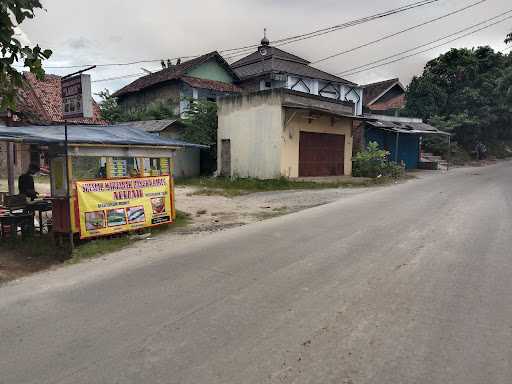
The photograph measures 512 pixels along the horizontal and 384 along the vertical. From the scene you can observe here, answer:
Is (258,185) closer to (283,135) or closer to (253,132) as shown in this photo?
(283,135)

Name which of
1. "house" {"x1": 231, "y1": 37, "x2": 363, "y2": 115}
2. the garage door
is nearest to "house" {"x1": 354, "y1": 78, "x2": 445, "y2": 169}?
the garage door

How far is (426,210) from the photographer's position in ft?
34.6

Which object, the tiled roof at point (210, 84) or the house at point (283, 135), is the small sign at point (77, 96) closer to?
the house at point (283, 135)

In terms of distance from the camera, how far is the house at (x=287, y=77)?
32.8m

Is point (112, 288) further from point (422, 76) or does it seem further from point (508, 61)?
point (508, 61)

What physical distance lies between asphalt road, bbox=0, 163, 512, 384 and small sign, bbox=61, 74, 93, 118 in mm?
5131

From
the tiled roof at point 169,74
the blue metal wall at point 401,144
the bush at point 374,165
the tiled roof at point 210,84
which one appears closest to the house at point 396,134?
the blue metal wall at point 401,144

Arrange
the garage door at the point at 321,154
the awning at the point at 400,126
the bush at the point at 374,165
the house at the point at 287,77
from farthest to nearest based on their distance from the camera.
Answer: the house at the point at 287,77, the awning at the point at 400,126, the bush at the point at 374,165, the garage door at the point at 321,154

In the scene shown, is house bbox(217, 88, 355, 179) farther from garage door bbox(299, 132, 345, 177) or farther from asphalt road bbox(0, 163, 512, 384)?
asphalt road bbox(0, 163, 512, 384)

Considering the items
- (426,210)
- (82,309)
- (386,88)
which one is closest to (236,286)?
(82,309)

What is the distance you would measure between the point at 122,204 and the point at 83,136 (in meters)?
1.58

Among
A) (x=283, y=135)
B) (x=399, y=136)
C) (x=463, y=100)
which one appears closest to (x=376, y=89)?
(x=463, y=100)

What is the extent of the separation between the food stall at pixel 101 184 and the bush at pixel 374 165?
14087 millimetres

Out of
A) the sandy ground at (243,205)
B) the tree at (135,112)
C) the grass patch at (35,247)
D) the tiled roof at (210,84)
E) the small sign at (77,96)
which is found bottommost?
the grass patch at (35,247)
